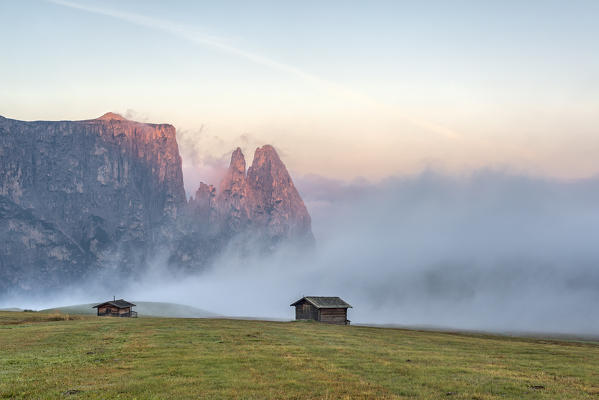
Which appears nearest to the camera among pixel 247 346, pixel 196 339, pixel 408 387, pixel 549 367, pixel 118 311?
pixel 408 387

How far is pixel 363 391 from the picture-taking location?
22906mm

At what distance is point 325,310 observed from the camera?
105 meters

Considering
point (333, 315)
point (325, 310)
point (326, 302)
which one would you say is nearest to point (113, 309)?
point (326, 302)

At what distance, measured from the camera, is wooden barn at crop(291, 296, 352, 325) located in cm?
10488

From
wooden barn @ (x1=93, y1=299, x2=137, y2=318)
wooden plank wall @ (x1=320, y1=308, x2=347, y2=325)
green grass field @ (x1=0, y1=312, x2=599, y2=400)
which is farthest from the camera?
wooden barn @ (x1=93, y1=299, x2=137, y2=318)

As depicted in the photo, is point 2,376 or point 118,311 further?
point 118,311

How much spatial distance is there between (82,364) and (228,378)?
1031 cm

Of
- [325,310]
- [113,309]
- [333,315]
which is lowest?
[113,309]

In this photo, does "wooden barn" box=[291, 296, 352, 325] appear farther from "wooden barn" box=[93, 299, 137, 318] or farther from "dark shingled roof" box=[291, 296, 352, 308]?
"wooden barn" box=[93, 299, 137, 318]

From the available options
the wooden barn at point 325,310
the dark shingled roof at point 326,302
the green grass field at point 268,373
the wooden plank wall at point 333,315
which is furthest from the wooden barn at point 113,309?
the green grass field at point 268,373

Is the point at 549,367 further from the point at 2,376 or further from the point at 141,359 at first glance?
the point at 2,376

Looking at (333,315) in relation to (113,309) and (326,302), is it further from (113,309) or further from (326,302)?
(113,309)

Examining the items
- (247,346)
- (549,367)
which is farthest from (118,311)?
(549,367)

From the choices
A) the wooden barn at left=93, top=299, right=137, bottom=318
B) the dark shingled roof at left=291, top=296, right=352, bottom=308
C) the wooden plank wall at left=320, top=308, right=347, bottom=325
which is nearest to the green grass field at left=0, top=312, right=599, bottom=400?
the wooden plank wall at left=320, top=308, right=347, bottom=325
